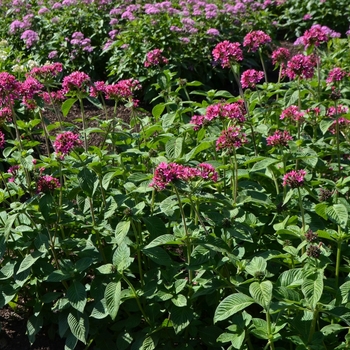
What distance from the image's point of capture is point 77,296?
2707 millimetres

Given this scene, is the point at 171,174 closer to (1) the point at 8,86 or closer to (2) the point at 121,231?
(2) the point at 121,231

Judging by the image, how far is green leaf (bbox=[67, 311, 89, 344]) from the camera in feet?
8.90

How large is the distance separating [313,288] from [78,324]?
3.39ft

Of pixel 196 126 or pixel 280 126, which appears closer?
pixel 196 126

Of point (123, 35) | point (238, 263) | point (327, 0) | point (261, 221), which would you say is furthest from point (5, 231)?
point (327, 0)

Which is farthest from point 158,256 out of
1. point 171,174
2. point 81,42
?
point 81,42

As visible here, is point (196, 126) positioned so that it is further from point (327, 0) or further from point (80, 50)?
point (327, 0)

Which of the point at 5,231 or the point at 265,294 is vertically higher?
the point at 5,231

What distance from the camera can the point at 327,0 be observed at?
7863 millimetres

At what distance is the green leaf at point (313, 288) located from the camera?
235 cm

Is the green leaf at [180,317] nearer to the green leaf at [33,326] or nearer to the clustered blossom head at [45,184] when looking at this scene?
the green leaf at [33,326]

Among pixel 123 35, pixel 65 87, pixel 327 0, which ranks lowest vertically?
pixel 327 0

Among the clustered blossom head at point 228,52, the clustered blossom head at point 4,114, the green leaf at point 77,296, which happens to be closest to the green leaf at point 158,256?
the green leaf at point 77,296

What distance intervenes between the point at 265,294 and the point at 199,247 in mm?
399
